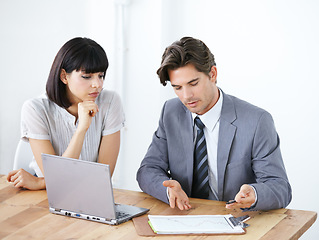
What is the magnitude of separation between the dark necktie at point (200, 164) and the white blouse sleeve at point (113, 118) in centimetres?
50

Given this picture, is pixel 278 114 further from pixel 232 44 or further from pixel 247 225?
pixel 247 225

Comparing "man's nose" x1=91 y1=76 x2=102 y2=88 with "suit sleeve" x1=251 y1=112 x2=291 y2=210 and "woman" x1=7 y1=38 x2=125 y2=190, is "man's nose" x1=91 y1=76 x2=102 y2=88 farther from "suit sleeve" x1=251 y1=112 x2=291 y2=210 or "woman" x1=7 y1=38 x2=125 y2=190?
"suit sleeve" x1=251 y1=112 x2=291 y2=210

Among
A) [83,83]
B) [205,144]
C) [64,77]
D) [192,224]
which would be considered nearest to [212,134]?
[205,144]

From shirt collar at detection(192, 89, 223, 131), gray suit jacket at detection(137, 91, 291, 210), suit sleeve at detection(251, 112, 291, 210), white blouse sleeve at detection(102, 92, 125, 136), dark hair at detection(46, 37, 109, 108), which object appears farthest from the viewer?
white blouse sleeve at detection(102, 92, 125, 136)

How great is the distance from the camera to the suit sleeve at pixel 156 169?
6.81 feet

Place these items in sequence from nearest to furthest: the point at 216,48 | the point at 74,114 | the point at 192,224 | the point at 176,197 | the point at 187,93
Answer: the point at 192,224 < the point at 176,197 < the point at 187,93 < the point at 74,114 < the point at 216,48

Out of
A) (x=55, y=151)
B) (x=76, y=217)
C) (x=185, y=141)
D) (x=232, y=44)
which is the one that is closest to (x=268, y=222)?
(x=185, y=141)

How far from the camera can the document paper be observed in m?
1.73

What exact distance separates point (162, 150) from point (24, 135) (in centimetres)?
69

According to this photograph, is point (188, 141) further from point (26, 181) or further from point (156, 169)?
point (26, 181)

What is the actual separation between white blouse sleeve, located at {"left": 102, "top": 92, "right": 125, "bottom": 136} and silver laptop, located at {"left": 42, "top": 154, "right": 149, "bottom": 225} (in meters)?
0.62

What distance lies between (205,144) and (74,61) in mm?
752

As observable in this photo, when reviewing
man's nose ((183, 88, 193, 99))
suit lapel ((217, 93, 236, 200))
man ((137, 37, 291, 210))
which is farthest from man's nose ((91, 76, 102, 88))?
suit lapel ((217, 93, 236, 200))

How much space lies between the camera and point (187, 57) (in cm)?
215
